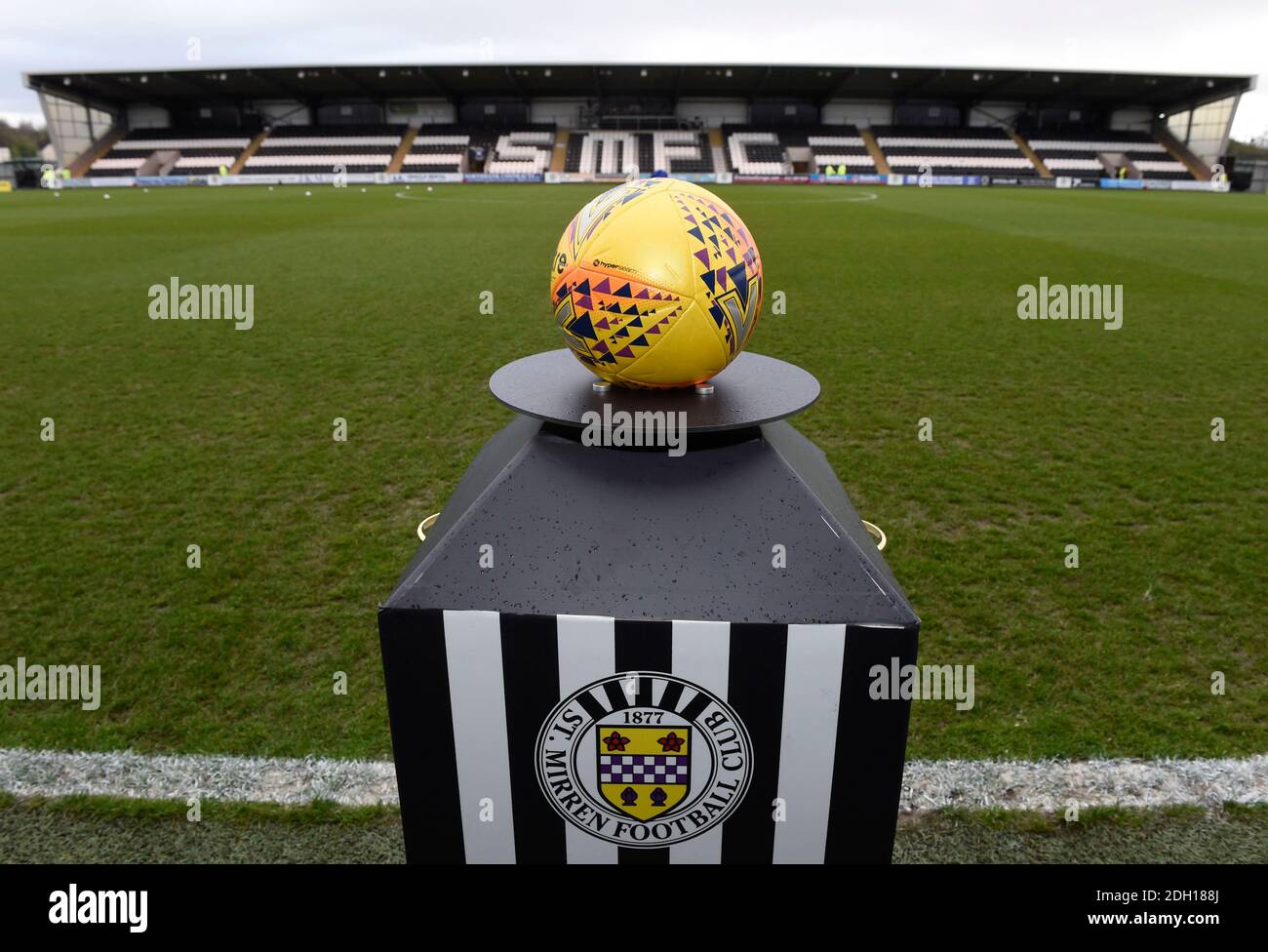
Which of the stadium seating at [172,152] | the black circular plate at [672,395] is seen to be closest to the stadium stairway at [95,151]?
the stadium seating at [172,152]

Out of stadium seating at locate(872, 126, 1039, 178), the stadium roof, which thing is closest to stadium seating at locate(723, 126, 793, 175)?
the stadium roof

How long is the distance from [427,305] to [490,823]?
7761 mm

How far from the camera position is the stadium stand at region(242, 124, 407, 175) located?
37344 mm

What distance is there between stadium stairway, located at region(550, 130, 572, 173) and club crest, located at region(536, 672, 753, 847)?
4048cm

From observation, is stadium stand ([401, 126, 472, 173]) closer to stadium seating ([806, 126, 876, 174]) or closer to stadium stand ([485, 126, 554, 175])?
stadium stand ([485, 126, 554, 175])

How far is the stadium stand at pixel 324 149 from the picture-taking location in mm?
37344

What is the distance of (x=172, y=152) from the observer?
129 ft

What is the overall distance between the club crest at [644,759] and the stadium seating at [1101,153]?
4512 centimetres

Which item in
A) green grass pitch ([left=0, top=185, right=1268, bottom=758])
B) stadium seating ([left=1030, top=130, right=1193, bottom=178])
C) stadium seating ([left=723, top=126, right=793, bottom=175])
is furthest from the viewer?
stadium seating ([left=723, top=126, right=793, bottom=175])

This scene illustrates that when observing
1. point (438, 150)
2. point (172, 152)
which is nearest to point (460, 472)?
point (438, 150)

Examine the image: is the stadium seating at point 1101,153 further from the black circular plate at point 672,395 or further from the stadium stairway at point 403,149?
the black circular plate at point 672,395

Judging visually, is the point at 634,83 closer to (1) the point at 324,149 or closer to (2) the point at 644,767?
(1) the point at 324,149

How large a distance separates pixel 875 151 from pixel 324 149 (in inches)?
1142

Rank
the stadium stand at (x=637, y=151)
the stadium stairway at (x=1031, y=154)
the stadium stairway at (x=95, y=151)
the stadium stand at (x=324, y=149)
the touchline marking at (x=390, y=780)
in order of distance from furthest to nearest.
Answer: the stadium stand at (x=637, y=151), the stadium stairway at (x=1031, y=154), the stadium stairway at (x=95, y=151), the stadium stand at (x=324, y=149), the touchline marking at (x=390, y=780)
